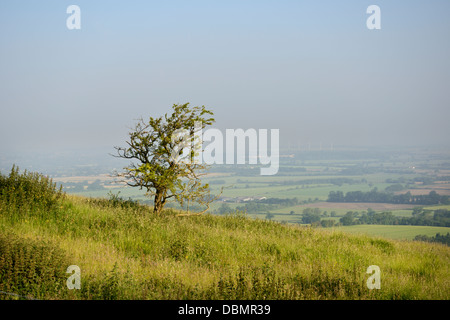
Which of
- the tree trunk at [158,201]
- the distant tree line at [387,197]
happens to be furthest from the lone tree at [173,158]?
the distant tree line at [387,197]

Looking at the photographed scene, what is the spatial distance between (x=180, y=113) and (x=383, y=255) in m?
8.24

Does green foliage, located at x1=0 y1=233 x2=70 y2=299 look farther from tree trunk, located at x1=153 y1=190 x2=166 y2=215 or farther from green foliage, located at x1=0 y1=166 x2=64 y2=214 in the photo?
tree trunk, located at x1=153 y1=190 x2=166 y2=215

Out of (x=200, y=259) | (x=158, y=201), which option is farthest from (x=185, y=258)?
(x=158, y=201)

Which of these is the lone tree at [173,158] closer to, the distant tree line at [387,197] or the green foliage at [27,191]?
the green foliage at [27,191]

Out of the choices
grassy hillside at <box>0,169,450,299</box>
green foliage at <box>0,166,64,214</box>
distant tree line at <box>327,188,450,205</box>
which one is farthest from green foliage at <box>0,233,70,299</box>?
distant tree line at <box>327,188,450,205</box>

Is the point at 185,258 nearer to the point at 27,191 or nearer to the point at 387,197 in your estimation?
the point at 27,191

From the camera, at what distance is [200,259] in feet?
31.1

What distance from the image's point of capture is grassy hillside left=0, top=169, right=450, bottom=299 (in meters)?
7.08

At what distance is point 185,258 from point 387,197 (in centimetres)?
5679

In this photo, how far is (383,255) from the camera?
39.5ft

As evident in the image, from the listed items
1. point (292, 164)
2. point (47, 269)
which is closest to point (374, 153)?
point (292, 164)

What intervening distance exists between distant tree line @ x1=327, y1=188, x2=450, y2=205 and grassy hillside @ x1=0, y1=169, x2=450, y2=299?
4346 centimetres

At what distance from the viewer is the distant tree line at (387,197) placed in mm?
54000
